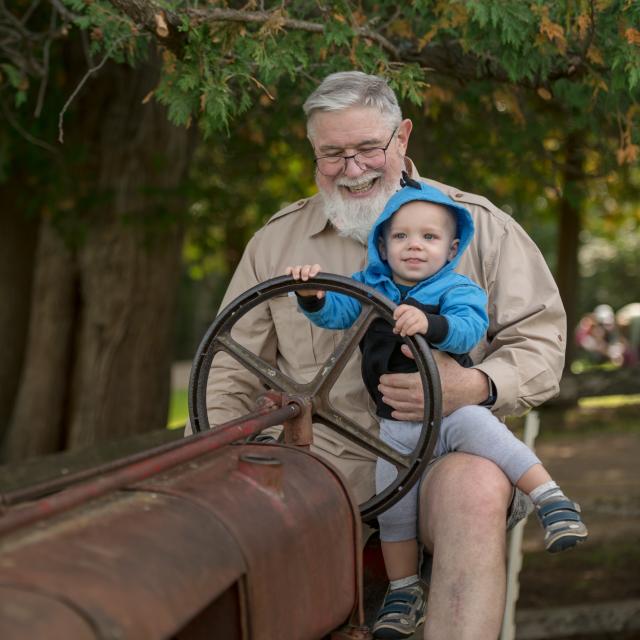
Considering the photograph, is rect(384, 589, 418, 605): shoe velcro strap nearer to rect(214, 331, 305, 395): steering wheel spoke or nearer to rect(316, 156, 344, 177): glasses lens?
rect(214, 331, 305, 395): steering wheel spoke

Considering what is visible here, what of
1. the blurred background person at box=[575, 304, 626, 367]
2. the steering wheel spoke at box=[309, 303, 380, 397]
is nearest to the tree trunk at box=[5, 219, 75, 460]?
the steering wheel spoke at box=[309, 303, 380, 397]

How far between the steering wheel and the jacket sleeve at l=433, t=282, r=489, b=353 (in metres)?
0.17

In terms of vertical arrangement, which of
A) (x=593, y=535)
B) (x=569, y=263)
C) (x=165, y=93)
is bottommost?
(x=593, y=535)

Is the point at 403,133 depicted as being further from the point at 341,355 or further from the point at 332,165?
the point at 341,355

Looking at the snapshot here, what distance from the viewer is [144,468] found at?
7.04ft

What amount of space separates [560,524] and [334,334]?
0.97 metres

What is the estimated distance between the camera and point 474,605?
9.01ft

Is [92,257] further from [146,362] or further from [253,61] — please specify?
[253,61]

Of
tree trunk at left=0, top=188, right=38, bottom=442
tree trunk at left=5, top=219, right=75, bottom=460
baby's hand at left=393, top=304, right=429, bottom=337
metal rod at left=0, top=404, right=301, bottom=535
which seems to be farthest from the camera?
tree trunk at left=0, top=188, right=38, bottom=442

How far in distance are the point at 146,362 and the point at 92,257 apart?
0.68 metres

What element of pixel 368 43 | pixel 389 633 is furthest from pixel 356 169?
pixel 389 633

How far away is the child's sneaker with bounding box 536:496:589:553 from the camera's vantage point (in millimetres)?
2783

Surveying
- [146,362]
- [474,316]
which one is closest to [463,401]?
[474,316]

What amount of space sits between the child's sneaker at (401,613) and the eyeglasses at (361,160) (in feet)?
3.86
